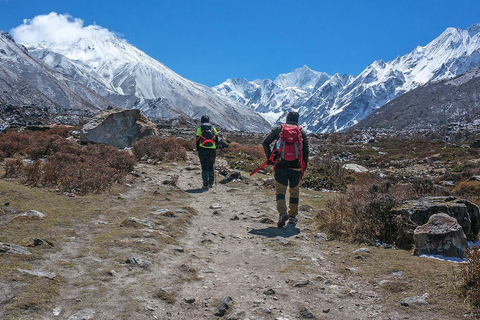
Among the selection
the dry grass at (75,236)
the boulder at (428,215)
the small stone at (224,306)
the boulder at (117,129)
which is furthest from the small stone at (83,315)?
the boulder at (117,129)

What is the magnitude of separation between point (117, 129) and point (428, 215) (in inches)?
905

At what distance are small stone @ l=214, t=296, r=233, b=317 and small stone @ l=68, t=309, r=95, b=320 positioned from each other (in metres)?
1.34

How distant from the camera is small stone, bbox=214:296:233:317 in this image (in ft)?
12.5

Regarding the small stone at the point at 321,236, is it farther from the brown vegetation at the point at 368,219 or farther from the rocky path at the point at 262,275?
the brown vegetation at the point at 368,219

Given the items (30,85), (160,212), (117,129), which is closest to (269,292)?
(160,212)

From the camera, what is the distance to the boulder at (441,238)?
5.30 m

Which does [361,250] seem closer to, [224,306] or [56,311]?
[224,306]

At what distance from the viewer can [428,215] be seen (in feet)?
20.0

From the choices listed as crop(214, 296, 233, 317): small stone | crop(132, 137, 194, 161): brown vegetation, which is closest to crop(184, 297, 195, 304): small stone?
crop(214, 296, 233, 317): small stone

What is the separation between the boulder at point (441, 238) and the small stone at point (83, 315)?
4972 millimetres

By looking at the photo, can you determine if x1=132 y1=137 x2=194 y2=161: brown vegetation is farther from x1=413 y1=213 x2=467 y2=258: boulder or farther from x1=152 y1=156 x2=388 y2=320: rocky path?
x1=413 y1=213 x2=467 y2=258: boulder

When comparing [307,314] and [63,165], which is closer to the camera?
[307,314]

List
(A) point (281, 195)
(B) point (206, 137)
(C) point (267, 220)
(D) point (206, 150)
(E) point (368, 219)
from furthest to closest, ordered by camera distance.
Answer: (B) point (206, 137)
(D) point (206, 150)
(C) point (267, 220)
(A) point (281, 195)
(E) point (368, 219)

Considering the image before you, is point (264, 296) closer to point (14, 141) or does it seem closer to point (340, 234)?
point (340, 234)
